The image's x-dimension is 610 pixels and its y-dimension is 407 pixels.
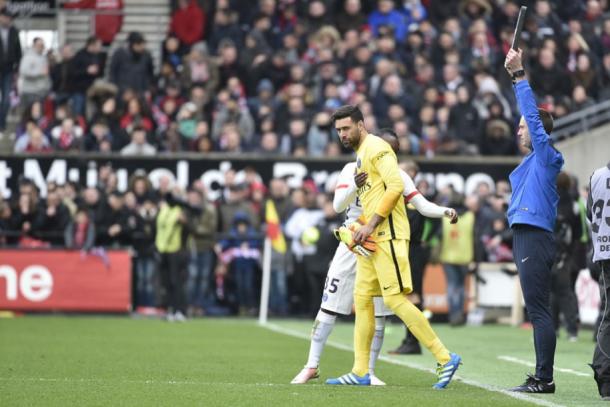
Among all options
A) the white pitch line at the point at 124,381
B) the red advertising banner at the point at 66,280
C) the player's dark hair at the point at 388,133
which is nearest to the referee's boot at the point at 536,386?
the white pitch line at the point at 124,381

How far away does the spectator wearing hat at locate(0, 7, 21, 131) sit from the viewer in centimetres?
2864

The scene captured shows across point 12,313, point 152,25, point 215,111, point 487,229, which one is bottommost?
point 12,313

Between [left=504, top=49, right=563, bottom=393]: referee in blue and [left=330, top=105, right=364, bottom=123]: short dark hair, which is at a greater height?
[left=330, top=105, right=364, bottom=123]: short dark hair

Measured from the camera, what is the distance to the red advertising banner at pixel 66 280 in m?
26.0

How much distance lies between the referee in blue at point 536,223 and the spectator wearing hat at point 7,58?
61.4ft

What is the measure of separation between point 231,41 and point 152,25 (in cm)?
324

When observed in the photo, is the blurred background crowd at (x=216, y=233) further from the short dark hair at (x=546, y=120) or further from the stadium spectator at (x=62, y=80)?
the short dark hair at (x=546, y=120)

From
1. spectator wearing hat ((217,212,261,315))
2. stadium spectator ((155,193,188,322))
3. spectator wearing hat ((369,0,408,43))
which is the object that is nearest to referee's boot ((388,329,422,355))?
stadium spectator ((155,193,188,322))

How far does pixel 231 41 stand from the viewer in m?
30.6

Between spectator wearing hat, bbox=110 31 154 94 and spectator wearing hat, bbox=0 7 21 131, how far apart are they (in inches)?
76.7

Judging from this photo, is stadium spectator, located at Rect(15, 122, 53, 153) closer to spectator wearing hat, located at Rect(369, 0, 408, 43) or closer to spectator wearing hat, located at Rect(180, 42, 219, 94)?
spectator wearing hat, located at Rect(180, 42, 219, 94)

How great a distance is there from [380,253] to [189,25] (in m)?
20.4

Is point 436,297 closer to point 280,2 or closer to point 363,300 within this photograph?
point 280,2

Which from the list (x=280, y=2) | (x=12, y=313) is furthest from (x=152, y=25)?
(x=12, y=313)
